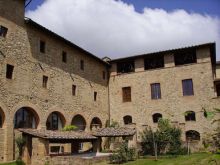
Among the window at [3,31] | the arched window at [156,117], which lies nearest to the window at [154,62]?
the arched window at [156,117]

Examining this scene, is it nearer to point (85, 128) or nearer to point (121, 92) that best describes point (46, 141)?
point (85, 128)

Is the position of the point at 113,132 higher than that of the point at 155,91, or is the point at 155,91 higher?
the point at 155,91

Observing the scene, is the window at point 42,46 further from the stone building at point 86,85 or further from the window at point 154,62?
the window at point 154,62

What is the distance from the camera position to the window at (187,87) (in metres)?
24.5

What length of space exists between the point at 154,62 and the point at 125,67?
10.5 ft

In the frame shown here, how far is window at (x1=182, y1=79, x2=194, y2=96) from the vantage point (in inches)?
966

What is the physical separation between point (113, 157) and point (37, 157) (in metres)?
5.00

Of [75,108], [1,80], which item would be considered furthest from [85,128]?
[1,80]

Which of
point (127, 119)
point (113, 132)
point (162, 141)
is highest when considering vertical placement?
point (127, 119)

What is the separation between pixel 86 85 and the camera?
24469mm

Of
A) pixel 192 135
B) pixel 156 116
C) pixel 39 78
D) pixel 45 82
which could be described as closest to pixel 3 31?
pixel 39 78

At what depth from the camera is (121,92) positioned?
27.4m

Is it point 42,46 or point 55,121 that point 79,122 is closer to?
point 55,121

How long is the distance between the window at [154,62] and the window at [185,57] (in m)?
1.45
